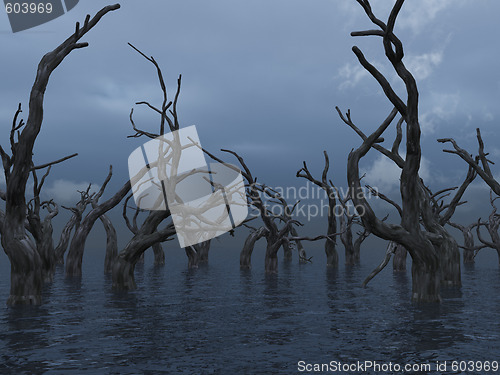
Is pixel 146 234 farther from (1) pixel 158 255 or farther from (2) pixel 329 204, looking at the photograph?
(1) pixel 158 255

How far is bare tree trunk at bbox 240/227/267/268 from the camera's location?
121 feet

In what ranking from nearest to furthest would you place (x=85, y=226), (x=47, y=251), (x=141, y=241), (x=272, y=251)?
(x=141, y=241)
(x=47, y=251)
(x=85, y=226)
(x=272, y=251)

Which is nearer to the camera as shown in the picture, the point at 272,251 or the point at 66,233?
the point at 66,233

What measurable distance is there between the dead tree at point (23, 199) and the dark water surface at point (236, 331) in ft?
2.57

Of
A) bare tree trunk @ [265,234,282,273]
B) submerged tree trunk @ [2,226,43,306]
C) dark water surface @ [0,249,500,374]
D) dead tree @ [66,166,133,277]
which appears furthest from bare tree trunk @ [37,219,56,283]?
bare tree trunk @ [265,234,282,273]

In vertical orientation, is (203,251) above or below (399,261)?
above

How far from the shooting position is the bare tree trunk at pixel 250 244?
3681cm

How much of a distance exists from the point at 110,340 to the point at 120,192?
11170mm

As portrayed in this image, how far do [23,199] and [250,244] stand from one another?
23.9 m

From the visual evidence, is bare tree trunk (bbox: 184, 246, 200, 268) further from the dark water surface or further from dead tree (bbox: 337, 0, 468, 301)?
dead tree (bbox: 337, 0, 468, 301)

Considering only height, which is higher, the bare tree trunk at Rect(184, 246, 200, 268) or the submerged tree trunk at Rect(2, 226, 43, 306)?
the submerged tree trunk at Rect(2, 226, 43, 306)

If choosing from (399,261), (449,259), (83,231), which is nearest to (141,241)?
(83,231)

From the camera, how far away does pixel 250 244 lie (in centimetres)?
3966

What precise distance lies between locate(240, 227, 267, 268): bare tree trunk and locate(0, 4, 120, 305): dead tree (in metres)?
19.9
